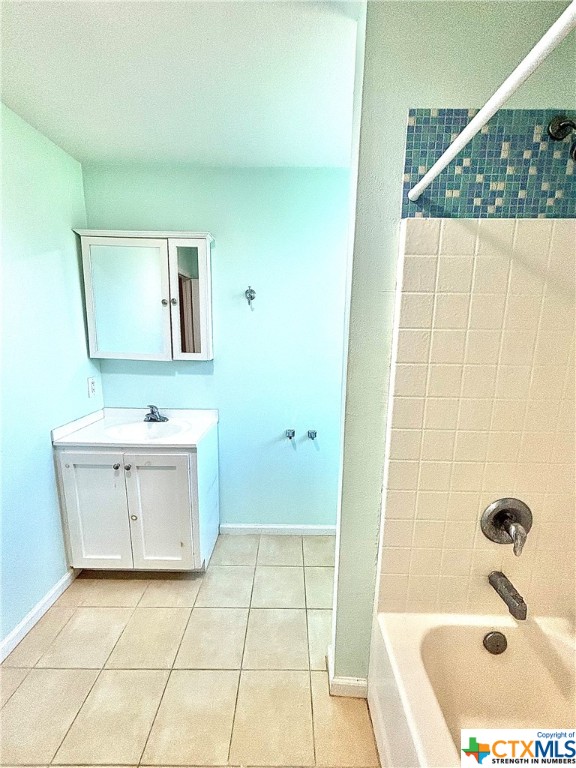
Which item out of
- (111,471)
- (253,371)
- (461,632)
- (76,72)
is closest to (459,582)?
(461,632)

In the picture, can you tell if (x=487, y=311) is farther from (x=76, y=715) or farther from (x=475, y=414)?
(x=76, y=715)

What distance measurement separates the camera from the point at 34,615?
1.57 m

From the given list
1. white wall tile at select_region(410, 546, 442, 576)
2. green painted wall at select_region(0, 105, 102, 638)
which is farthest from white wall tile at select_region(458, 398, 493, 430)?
green painted wall at select_region(0, 105, 102, 638)

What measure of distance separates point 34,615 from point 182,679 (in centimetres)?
84

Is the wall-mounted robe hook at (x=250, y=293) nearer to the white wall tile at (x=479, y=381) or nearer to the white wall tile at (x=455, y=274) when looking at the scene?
the white wall tile at (x=455, y=274)

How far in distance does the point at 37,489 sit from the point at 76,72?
5.94 feet

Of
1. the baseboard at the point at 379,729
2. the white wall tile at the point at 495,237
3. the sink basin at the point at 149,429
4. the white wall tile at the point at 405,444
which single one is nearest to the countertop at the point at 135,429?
the sink basin at the point at 149,429

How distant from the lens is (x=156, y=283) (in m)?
1.96

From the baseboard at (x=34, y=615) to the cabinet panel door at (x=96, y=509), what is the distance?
101mm

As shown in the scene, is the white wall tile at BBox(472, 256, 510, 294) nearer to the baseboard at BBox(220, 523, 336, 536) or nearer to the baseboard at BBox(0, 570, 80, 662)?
the baseboard at BBox(220, 523, 336, 536)

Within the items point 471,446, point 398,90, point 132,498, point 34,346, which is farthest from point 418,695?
point 34,346

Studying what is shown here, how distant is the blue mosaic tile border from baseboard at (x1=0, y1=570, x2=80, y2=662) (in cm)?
234

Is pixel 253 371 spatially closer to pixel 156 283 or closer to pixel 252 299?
pixel 252 299

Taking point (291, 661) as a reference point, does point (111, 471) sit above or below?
above
